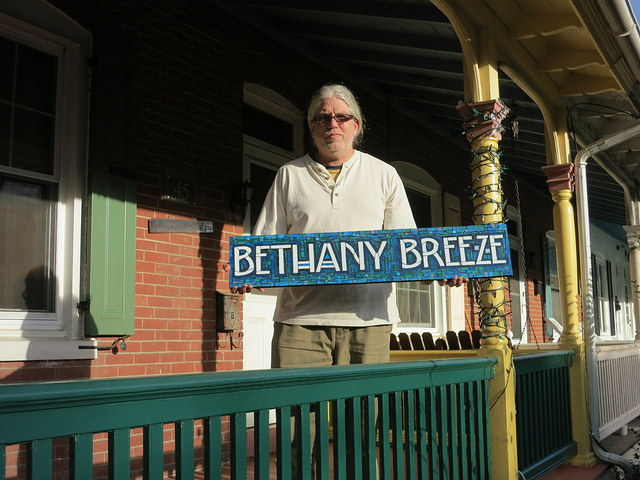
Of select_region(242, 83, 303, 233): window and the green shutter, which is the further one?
select_region(242, 83, 303, 233): window

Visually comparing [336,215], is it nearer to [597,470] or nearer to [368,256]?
[368,256]

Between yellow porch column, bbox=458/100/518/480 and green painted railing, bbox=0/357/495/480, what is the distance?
0.17 m

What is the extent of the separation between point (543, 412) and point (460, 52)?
9.78ft

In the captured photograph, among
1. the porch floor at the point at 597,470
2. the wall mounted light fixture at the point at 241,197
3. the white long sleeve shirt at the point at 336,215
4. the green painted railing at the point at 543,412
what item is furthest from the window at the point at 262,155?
the white long sleeve shirt at the point at 336,215

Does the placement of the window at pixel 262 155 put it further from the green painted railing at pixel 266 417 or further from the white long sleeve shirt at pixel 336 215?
the white long sleeve shirt at pixel 336 215

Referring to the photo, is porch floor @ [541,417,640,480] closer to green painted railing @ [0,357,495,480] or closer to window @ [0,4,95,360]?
green painted railing @ [0,357,495,480]

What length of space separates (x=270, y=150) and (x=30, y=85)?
2161 millimetres

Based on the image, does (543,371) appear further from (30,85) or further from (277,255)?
(30,85)

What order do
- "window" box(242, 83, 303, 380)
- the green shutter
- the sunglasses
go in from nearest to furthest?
the sunglasses
the green shutter
"window" box(242, 83, 303, 380)

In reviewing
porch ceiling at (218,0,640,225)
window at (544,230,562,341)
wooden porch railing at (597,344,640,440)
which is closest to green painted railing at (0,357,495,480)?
porch ceiling at (218,0,640,225)

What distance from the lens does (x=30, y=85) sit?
161 inches

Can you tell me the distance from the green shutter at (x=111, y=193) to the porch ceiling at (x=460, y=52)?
138 centimetres

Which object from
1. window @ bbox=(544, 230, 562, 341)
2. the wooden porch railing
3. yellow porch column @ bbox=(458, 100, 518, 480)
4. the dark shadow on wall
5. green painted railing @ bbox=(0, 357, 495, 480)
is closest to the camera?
green painted railing @ bbox=(0, 357, 495, 480)

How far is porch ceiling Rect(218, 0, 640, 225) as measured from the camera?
4.41m
